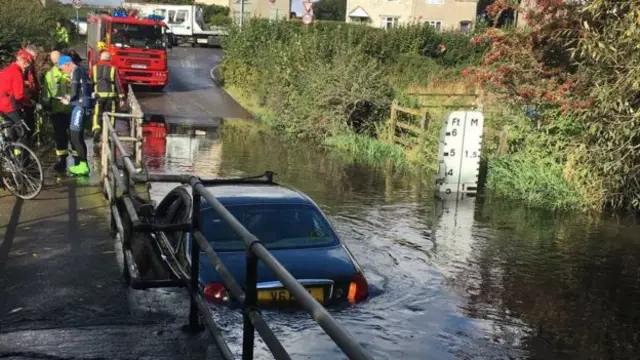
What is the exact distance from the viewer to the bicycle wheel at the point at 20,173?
32.9ft

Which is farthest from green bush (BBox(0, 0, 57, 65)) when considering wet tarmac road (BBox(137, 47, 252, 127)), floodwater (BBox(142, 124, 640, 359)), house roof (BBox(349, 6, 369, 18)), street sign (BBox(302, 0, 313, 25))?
house roof (BBox(349, 6, 369, 18))

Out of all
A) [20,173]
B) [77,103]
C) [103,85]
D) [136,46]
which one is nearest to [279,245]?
[20,173]

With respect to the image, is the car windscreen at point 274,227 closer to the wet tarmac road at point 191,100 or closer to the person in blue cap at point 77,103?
the person in blue cap at point 77,103

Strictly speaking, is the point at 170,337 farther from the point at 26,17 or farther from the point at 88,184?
the point at 26,17

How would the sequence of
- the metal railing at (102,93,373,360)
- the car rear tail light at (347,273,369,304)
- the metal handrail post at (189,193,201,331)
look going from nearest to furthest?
the metal railing at (102,93,373,360) < the metal handrail post at (189,193,201,331) < the car rear tail light at (347,273,369,304)

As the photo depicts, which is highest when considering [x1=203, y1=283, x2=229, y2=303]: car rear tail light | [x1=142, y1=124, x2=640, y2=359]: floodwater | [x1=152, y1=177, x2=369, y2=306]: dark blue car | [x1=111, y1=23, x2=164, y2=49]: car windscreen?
[x1=111, y1=23, x2=164, y2=49]: car windscreen

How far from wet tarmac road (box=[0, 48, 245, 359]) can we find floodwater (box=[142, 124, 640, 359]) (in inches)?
25.7

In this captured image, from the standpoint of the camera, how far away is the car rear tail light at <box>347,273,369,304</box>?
21.6 ft

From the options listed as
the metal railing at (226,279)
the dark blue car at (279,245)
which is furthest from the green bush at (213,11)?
the metal railing at (226,279)

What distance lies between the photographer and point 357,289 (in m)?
6.66

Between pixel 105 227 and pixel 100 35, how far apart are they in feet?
70.3

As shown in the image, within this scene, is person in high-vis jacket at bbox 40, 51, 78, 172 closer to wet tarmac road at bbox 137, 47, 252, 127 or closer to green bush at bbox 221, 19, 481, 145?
green bush at bbox 221, 19, 481, 145

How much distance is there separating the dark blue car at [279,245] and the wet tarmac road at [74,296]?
0.49 m

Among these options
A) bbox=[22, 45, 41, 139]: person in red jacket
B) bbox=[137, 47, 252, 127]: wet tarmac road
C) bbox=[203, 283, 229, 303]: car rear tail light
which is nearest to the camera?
bbox=[203, 283, 229, 303]: car rear tail light
